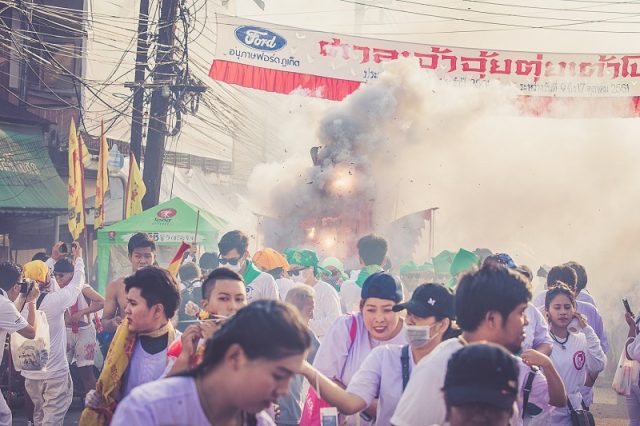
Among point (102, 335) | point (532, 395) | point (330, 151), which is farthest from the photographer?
point (330, 151)

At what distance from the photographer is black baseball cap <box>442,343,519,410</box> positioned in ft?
8.36

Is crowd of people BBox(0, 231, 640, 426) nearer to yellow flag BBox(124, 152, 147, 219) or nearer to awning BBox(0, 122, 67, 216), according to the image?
yellow flag BBox(124, 152, 147, 219)

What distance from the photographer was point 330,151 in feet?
72.9

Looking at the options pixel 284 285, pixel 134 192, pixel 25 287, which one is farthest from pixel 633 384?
pixel 134 192

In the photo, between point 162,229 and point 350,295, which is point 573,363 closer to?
point 350,295

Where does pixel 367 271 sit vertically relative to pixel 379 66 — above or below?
below

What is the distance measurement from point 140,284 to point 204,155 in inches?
1262

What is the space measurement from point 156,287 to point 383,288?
48.3 inches

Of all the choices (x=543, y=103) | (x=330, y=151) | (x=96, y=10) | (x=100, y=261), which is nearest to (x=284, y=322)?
(x=100, y=261)

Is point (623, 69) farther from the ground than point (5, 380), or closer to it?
farther from the ground

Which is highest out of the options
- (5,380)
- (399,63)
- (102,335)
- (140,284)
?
(399,63)

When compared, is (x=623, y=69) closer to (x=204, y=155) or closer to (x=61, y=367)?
(x=61, y=367)

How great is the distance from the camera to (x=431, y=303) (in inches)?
161

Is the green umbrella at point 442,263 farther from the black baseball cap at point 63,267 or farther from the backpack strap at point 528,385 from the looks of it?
the backpack strap at point 528,385
